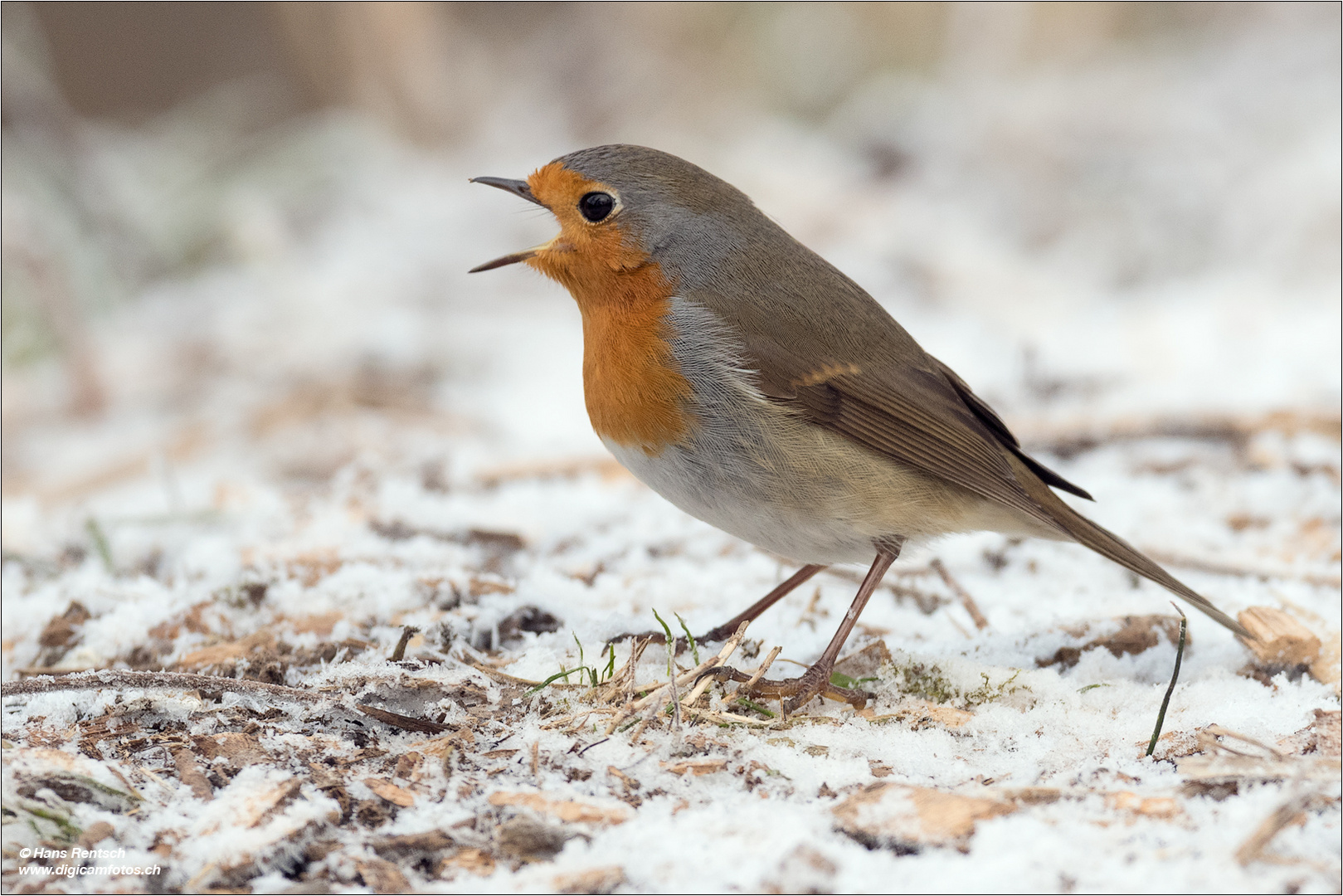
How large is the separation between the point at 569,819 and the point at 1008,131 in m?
7.18

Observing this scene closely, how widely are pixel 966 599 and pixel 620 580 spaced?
1.01 m

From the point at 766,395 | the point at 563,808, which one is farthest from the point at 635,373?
the point at 563,808

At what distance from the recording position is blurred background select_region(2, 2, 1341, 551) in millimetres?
5176

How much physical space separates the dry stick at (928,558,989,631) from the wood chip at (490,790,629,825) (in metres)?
1.51

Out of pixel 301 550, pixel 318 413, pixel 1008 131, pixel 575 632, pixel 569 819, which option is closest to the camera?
pixel 569 819

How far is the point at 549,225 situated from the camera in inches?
307

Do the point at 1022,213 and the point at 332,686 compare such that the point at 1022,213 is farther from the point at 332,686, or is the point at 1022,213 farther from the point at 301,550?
the point at 332,686

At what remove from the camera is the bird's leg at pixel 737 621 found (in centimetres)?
269

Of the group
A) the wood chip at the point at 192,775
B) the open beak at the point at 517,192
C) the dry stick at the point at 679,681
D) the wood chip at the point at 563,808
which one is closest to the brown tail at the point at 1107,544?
the dry stick at the point at 679,681

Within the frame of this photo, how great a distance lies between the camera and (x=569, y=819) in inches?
74.4

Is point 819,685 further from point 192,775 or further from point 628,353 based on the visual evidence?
point 192,775

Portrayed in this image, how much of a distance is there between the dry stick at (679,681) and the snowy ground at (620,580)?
5cm

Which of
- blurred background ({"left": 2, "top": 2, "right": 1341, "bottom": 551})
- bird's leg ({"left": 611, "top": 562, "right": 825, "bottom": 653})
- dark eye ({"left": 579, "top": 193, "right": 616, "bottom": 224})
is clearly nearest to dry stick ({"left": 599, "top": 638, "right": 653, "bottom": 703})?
bird's leg ({"left": 611, "top": 562, "right": 825, "bottom": 653})

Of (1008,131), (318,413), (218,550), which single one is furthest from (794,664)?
(1008,131)
